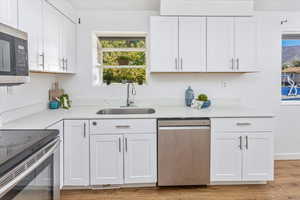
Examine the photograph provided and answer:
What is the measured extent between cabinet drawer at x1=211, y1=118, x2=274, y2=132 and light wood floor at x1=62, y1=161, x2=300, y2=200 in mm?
662

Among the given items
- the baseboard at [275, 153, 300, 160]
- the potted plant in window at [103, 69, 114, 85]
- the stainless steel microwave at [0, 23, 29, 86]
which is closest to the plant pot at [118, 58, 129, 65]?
the potted plant in window at [103, 69, 114, 85]

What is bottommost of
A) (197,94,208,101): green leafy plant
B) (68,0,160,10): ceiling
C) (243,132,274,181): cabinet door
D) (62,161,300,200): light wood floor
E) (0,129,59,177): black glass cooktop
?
(62,161,300,200): light wood floor

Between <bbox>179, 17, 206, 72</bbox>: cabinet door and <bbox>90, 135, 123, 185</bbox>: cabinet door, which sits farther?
<bbox>179, 17, 206, 72</bbox>: cabinet door

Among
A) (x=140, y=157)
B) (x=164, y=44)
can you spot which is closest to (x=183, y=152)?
(x=140, y=157)

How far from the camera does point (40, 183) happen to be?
1344 millimetres

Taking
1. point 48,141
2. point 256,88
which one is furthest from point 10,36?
point 256,88

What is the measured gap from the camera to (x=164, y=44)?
10.7 feet

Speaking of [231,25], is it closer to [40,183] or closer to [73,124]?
[73,124]

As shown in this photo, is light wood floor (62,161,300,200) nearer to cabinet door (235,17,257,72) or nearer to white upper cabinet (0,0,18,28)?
cabinet door (235,17,257,72)

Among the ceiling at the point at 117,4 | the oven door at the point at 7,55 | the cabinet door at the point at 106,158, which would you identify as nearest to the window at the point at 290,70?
the ceiling at the point at 117,4

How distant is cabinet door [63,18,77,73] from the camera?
3.08m

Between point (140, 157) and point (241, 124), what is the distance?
115 centimetres

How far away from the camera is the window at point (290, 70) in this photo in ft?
13.0

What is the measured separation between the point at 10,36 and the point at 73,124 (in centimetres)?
143
